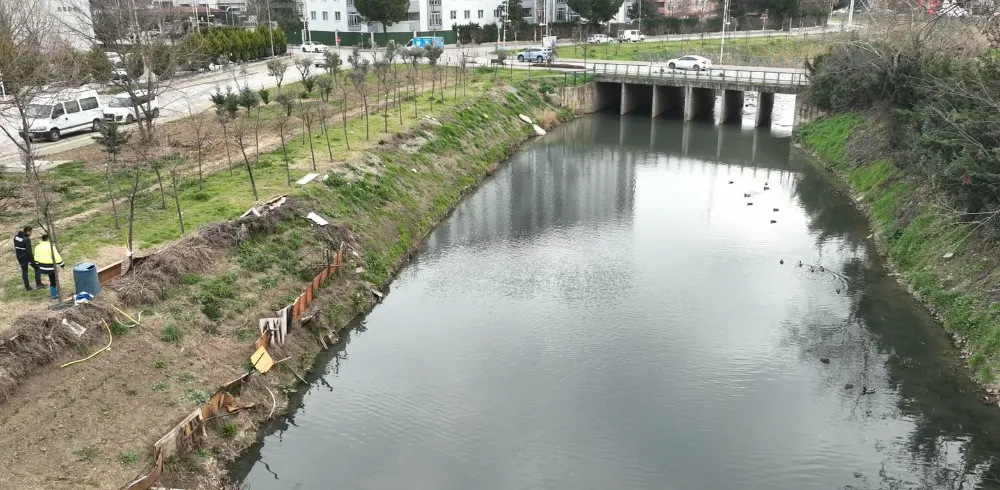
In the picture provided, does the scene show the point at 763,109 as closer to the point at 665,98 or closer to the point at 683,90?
the point at 665,98

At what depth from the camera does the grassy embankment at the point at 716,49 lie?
69500 mm

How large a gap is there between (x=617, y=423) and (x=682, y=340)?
4843mm

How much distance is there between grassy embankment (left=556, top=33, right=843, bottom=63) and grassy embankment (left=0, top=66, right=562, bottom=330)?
34.1 m

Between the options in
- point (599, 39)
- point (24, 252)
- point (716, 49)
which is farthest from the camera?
point (599, 39)

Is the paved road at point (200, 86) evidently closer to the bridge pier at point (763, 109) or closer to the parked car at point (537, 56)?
the parked car at point (537, 56)

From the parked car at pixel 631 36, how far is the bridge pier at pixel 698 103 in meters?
23.1

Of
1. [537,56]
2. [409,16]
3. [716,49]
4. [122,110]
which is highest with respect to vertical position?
[409,16]

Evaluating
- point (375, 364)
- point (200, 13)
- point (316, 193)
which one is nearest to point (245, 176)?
point (316, 193)

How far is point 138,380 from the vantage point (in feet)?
53.6

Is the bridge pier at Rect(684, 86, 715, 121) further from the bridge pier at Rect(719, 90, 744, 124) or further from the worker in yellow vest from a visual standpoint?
the worker in yellow vest

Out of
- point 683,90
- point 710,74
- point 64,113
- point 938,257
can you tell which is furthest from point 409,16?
point 938,257

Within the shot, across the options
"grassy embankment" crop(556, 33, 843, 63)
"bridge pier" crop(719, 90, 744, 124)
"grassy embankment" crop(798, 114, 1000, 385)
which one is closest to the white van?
"grassy embankment" crop(798, 114, 1000, 385)

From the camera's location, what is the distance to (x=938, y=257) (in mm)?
24703

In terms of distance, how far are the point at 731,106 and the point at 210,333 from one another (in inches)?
1920
